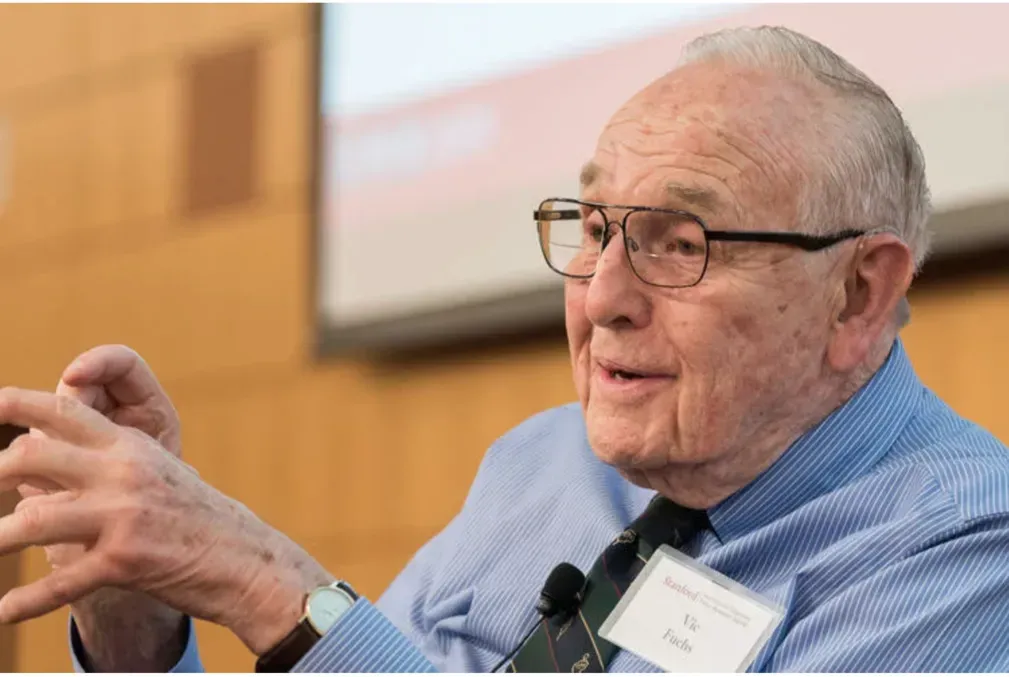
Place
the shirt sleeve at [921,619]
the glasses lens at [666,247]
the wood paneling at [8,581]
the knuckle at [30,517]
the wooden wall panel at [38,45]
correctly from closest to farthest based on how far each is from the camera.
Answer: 1. the knuckle at [30,517]
2. the shirt sleeve at [921,619]
3. the wood paneling at [8,581]
4. the glasses lens at [666,247]
5. the wooden wall panel at [38,45]

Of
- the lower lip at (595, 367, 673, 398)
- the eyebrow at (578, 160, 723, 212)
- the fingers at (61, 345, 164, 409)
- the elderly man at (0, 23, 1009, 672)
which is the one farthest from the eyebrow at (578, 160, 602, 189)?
the fingers at (61, 345, 164, 409)

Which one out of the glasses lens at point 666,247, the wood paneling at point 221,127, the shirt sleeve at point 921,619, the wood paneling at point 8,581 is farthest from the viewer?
the wood paneling at point 221,127

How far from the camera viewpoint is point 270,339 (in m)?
4.62

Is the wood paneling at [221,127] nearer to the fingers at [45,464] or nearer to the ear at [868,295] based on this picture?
the ear at [868,295]

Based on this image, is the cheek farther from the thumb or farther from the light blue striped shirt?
the thumb

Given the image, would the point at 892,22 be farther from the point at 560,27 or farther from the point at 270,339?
the point at 270,339

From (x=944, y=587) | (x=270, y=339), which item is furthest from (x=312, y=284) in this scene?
(x=944, y=587)

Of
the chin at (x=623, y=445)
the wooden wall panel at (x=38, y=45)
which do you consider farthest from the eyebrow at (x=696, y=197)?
the wooden wall panel at (x=38, y=45)

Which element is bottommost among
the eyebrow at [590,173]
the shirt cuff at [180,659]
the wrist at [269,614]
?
the shirt cuff at [180,659]

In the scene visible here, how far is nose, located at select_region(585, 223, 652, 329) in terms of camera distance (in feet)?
4.92

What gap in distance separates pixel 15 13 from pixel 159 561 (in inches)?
190

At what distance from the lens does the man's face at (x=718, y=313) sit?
4.86ft

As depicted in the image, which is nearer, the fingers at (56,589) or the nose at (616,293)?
the fingers at (56,589)

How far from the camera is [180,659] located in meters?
1.58
